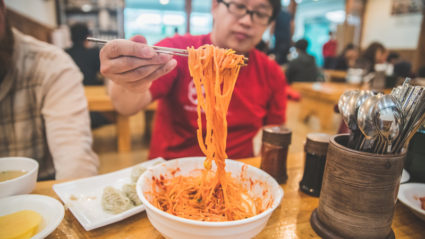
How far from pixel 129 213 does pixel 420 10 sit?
32.1 feet

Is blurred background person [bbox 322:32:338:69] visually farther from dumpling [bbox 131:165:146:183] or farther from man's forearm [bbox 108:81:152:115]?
dumpling [bbox 131:165:146:183]

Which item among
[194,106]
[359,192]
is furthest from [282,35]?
[359,192]

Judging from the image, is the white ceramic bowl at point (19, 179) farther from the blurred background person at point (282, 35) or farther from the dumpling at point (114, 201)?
the blurred background person at point (282, 35)

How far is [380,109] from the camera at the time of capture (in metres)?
0.60

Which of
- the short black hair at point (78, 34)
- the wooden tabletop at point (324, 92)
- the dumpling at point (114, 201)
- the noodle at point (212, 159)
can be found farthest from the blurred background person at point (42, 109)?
the wooden tabletop at point (324, 92)

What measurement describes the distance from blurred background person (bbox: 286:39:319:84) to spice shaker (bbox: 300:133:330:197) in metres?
4.87

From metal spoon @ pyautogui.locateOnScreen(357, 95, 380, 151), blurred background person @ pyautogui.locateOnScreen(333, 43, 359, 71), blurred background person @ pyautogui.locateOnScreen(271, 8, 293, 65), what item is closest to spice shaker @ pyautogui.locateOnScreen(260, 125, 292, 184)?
metal spoon @ pyautogui.locateOnScreen(357, 95, 380, 151)

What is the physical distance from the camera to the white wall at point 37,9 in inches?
124


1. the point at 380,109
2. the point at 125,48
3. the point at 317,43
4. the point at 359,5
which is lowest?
the point at 380,109

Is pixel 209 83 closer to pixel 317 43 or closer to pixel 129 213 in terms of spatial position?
pixel 129 213

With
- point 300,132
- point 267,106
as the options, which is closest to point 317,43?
point 300,132

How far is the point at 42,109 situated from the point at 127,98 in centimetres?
50

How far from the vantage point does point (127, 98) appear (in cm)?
129

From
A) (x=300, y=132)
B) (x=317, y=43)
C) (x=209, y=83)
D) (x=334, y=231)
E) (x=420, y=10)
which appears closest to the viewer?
(x=334, y=231)
